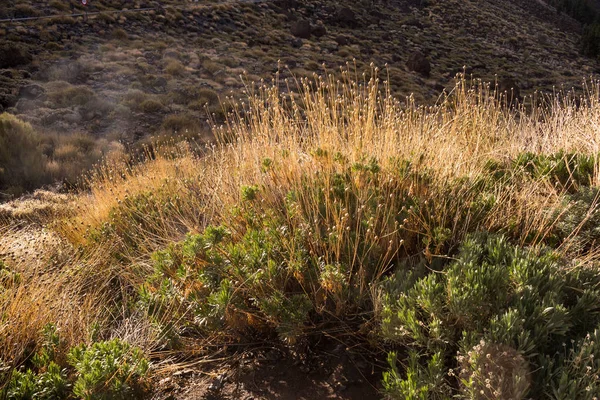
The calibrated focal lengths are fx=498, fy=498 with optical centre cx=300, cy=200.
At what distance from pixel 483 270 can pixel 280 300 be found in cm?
122

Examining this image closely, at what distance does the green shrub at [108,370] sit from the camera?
8.58 ft

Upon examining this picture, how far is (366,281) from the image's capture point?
334 centimetres

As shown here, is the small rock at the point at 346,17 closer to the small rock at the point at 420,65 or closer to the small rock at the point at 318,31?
the small rock at the point at 318,31

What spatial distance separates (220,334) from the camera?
3283mm

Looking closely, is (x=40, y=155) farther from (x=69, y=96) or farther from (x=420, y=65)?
(x=420, y=65)

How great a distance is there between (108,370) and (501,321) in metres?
2.03

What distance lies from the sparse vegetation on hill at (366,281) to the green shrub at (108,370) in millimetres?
12

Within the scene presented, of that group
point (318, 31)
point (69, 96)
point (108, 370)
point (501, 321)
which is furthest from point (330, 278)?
point (318, 31)

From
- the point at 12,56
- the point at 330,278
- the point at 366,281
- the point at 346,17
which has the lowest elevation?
the point at 12,56

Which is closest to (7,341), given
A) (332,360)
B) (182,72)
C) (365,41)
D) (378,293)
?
(332,360)

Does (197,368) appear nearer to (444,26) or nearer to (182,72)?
(182,72)

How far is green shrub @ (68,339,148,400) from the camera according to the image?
262 cm

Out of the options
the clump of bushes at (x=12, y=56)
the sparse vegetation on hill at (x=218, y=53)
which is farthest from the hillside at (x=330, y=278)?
the clump of bushes at (x=12, y=56)

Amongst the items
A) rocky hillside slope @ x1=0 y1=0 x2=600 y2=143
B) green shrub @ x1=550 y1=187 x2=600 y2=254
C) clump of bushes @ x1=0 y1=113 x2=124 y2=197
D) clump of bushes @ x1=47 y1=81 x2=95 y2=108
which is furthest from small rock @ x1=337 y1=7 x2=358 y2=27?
green shrub @ x1=550 y1=187 x2=600 y2=254
